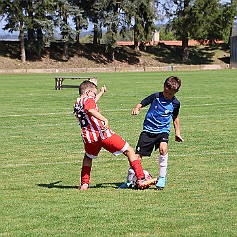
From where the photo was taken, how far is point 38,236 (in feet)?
23.5

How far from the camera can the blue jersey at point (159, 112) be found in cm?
1012

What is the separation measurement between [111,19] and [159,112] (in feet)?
258

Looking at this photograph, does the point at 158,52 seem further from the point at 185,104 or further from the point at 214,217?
the point at 214,217

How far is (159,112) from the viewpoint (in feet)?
33.2

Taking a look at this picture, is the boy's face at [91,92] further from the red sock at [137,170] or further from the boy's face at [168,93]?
the red sock at [137,170]

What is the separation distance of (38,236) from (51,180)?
12.6 feet

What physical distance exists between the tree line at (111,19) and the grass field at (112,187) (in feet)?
206

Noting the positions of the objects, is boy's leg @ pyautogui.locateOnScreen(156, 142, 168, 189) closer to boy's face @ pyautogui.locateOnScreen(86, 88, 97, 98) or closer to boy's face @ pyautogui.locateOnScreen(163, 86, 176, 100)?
boy's face @ pyautogui.locateOnScreen(163, 86, 176, 100)

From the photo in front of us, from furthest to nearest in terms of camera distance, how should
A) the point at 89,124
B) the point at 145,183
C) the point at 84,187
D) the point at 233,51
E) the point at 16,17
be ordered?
the point at 233,51
the point at 16,17
the point at 84,187
the point at 145,183
the point at 89,124

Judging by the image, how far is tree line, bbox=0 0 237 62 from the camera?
3231 inches

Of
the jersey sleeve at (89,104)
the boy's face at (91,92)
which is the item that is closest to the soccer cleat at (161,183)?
the jersey sleeve at (89,104)

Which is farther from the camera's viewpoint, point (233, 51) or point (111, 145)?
point (233, 51)

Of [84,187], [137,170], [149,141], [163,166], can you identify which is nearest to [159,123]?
[149,141]

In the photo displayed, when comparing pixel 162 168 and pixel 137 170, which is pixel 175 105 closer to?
pixel 162 168
